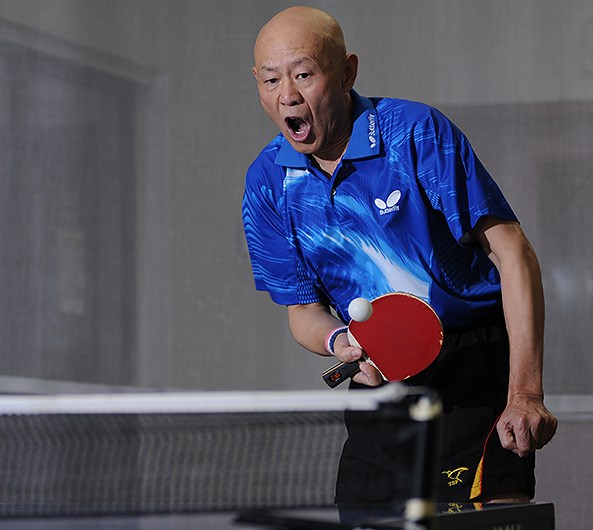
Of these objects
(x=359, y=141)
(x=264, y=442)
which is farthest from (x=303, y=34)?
(x=264, y=442)

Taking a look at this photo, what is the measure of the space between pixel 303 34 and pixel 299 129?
17 centimetres

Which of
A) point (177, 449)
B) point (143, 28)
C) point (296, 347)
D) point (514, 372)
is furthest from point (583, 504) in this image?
point (143, 28)

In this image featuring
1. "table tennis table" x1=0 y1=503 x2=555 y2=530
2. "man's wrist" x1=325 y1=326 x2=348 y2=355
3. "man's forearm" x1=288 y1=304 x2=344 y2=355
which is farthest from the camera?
"man's forearm" x1=288 y1=304 x2=344 y2=355

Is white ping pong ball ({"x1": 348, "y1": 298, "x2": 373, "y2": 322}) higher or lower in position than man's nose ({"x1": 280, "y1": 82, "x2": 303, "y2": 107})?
lower

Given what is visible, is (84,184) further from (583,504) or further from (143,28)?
(583,504)

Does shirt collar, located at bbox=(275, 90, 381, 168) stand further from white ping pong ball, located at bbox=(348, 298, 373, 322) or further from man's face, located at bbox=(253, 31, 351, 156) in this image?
white ping pong ball, located at bbox=(348, 298, 373, 322)

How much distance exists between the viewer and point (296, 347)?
136 inches

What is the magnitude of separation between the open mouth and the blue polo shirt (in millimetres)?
57

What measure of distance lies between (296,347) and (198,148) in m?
0.72

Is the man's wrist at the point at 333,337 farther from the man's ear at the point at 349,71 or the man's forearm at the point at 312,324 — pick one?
the man's ear at the point at 349,71

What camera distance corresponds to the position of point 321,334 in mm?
1963

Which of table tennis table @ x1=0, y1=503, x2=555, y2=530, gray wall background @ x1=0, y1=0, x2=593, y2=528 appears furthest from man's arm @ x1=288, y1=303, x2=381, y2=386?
gray wall background @ x1=0, y1=0, x2=593, y2=528

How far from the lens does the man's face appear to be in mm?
1886

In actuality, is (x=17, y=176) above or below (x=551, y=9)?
below
